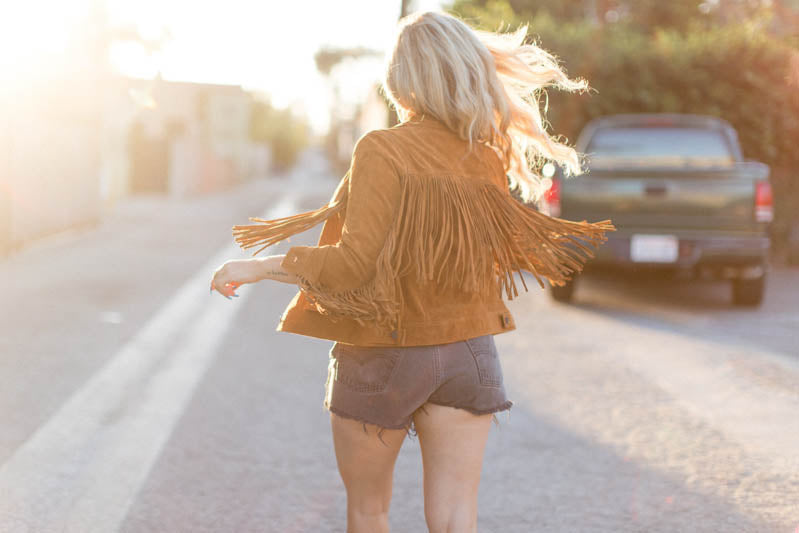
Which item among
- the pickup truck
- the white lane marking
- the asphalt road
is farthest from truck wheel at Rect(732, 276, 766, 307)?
the white lane marking

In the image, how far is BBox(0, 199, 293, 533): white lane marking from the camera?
369 centimetres

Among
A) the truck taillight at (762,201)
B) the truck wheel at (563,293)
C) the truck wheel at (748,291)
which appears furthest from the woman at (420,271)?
the truck wheel at (748,291)

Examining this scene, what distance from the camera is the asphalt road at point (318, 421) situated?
3754mm

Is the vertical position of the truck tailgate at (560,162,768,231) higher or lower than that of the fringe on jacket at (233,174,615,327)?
lower

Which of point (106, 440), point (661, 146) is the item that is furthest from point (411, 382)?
point (661, 146)

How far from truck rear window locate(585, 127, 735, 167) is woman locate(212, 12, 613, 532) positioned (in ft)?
26.9

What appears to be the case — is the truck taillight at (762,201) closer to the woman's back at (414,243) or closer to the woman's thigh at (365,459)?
the woman's back at (414,243)

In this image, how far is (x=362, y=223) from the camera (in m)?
2.28

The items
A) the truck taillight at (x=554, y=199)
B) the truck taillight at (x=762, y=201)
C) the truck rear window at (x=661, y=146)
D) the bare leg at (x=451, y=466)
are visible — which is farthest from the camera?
the truck rear window at (x=661, y=146)

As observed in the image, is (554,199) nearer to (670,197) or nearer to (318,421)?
(670,197)

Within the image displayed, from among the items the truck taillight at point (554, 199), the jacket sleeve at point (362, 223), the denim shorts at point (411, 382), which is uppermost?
the jacket sleeve at point (362, 223)

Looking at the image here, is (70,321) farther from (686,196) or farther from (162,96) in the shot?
(162,96)

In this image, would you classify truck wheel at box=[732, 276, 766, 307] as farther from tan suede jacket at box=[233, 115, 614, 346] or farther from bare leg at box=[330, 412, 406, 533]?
bare leg at box=[330, 412, 406, 533]

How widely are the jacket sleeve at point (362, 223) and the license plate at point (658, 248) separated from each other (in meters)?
6.65
